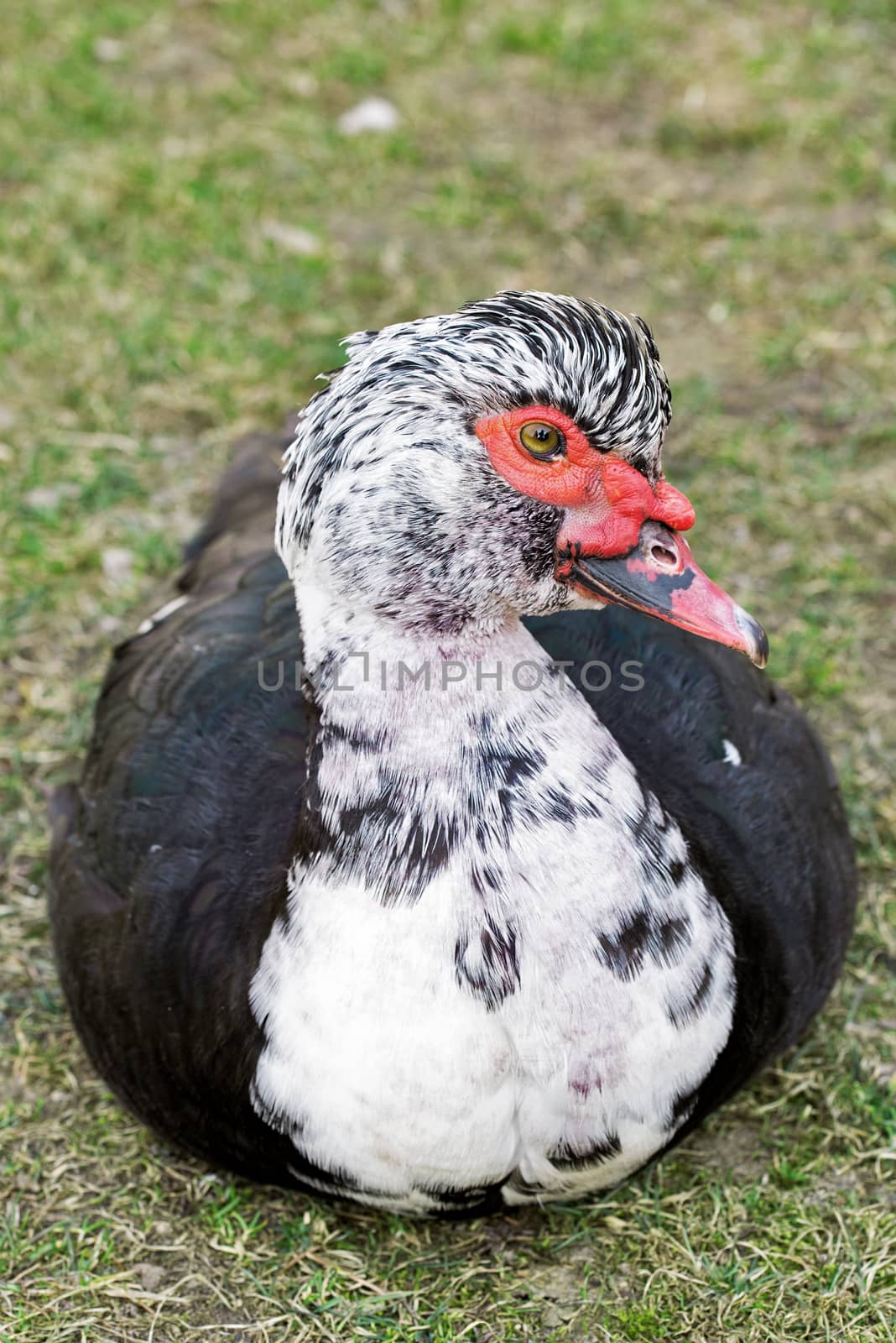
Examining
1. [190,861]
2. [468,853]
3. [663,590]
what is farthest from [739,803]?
[190,861]

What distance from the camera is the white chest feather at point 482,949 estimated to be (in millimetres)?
2438

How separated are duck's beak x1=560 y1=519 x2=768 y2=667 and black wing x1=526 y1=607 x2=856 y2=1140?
1.11 feet

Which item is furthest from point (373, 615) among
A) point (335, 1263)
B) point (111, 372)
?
point (111, 372)

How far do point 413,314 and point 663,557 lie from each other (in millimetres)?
2997

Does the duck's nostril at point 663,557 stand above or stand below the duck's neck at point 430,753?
above

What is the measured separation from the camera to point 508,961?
2.43 m

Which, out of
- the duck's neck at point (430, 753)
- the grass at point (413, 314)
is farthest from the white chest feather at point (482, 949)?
the grass at point (413, 314)

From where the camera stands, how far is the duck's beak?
99.9 inches

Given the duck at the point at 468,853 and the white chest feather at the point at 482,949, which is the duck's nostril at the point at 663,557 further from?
the white chest feather at the point at 482,949

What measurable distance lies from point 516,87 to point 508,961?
16.3 ft

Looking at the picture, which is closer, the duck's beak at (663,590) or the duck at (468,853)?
the duck at (468,853)

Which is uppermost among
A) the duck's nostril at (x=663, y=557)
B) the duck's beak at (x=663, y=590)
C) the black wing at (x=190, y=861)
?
the duck's nostril at (x=663, y=557)

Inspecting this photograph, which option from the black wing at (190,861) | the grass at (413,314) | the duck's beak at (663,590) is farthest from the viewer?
the grass at (413,314)

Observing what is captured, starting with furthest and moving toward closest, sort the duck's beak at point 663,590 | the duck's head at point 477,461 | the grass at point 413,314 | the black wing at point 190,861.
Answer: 1. the grass at point 413,314
2. the black wing at point 190,861
3. the duck's beak at point 663,590
4. the duck's head at point 477,461
